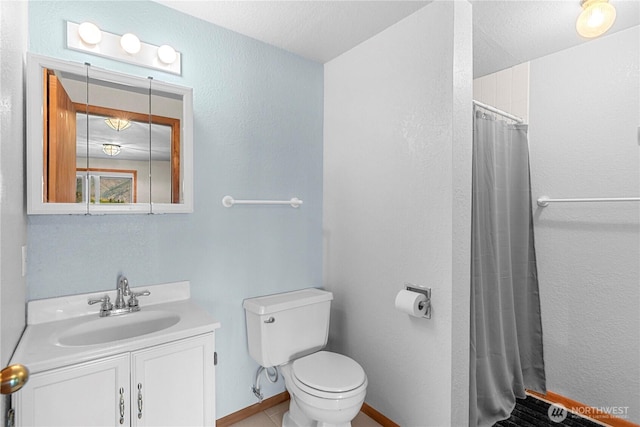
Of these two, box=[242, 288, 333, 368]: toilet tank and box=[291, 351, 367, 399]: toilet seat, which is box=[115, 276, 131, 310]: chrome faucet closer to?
box=[242, 288, 333, 368]: toilet tank

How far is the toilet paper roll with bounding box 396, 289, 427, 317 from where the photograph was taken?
1.73 metres

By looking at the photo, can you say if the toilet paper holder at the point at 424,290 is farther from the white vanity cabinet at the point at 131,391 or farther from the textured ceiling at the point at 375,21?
the textured ceiling at the point at 375,21

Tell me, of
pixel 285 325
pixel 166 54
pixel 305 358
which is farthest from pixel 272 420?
pixel 166 54

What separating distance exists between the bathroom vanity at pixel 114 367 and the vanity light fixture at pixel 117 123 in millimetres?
815

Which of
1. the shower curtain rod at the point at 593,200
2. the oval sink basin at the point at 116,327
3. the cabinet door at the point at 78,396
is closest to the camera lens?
the cabinet door at the point at 78,396

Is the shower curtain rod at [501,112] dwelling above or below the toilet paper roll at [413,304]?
above

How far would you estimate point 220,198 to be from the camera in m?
2.01

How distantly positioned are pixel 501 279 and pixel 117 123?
2.31 metres

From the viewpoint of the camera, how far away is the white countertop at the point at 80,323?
1.17 m

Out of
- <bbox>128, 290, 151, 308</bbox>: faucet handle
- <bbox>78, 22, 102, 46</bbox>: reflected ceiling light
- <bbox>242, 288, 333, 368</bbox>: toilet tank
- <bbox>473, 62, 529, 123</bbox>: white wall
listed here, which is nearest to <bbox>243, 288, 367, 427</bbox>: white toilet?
<bbox>242, 288, 333, 368</bbox>: toilet tank

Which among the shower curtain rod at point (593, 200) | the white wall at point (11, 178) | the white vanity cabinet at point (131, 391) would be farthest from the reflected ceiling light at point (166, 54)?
the shower curtain rod at point (593, 200)

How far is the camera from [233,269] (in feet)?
6.73

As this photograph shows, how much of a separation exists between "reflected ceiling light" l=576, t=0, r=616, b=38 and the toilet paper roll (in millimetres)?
1528

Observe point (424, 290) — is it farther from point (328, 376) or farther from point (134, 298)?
point (134, 298)
